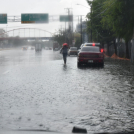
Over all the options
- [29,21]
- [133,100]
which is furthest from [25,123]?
[29,21]

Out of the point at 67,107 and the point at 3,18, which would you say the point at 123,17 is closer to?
the point at 67,107

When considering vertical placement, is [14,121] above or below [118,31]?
below

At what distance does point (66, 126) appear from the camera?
6730mm

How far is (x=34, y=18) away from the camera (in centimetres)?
6481

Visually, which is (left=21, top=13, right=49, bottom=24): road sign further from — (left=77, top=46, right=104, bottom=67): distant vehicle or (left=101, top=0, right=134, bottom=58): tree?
(left=77, top=46, right=104, bottom=67): distant vehicle

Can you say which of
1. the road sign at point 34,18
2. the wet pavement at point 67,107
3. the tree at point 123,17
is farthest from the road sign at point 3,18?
the wet pavement at point 67,107

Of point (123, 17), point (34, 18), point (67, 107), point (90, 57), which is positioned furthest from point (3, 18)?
point (67, 107)

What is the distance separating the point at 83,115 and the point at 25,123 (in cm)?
145

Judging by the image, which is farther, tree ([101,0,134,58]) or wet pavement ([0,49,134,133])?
tree ([101,0,134,58])

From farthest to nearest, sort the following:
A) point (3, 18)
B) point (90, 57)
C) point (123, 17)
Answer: point (3, 18) → point (123, 17) → point (90, 57)

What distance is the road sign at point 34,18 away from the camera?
212 feet

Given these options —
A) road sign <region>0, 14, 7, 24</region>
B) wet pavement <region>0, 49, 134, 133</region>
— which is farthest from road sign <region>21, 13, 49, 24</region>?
wet pavement <region>0, 49, 134, 133</region>

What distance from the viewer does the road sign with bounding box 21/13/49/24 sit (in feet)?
212

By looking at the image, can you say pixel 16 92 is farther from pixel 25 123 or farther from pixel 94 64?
pixel 94 64
